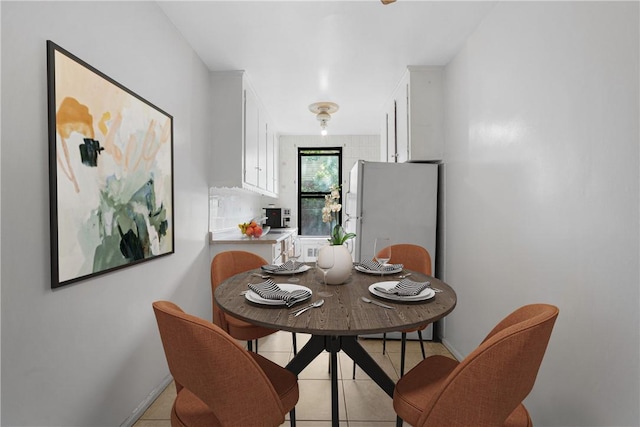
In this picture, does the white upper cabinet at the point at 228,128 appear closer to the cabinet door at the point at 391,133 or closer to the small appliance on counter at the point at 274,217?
the cabinet door at the point at 391,133

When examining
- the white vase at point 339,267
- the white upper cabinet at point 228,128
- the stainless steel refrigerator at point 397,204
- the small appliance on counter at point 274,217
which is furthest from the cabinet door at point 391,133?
the white vase at point 339,267

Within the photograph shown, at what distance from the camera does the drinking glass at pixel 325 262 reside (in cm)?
149

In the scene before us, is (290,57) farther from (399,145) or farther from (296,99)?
(399,145)

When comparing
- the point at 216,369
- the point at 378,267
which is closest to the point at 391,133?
the point at 378,267

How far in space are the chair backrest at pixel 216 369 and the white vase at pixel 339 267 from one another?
0.68 m

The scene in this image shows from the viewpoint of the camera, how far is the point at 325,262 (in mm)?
1506

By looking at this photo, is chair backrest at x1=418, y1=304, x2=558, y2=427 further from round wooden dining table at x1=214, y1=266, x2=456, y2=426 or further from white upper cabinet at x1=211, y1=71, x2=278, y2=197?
white upper cabinet at x1=211, y1=71, x2=278, y2=197

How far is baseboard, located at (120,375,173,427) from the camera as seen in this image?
1.84 meters

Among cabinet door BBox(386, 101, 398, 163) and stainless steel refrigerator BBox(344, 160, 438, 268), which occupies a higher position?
cabinet door BBox(386, 101, 398, 163)

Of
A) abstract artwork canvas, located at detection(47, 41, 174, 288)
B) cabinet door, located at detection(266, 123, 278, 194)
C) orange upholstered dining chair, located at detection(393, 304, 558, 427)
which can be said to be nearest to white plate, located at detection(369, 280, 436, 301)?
orange upholstered dining chair, located at detection(393, 304, 558, 427)

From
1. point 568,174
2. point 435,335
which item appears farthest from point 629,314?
point 435,335

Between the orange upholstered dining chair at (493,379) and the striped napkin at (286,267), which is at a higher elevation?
the striped napkin at (286,267)

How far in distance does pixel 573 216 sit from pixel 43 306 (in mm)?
2201

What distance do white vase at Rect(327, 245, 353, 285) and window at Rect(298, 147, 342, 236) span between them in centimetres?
427
